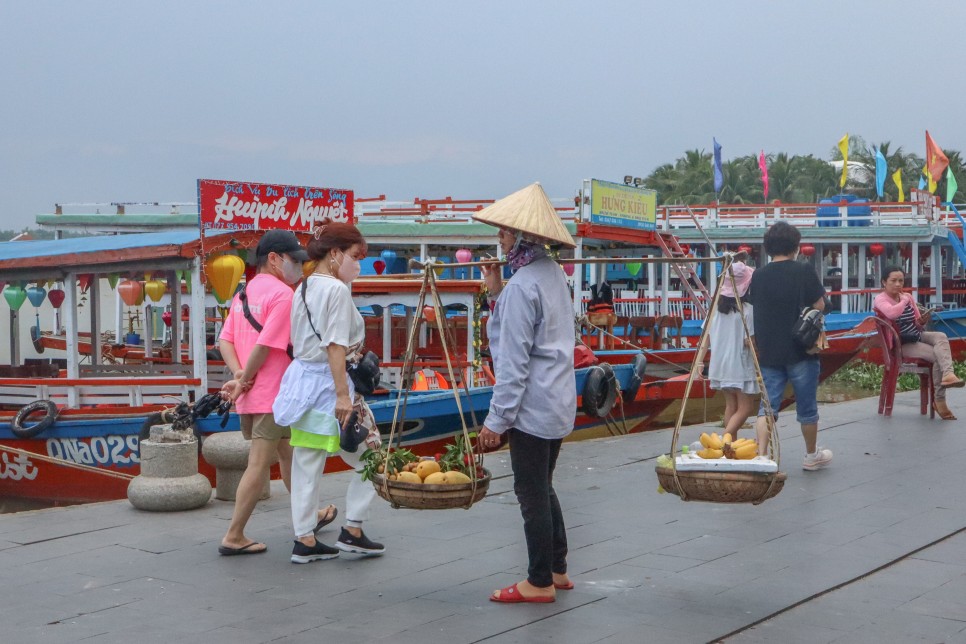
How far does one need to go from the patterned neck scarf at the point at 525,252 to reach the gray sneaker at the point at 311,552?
5.85ft

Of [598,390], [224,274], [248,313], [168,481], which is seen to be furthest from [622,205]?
[248,313]

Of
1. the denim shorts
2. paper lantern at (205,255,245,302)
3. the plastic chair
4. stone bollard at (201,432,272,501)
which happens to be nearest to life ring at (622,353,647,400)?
the plastic chair

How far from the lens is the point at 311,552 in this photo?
5.41 m

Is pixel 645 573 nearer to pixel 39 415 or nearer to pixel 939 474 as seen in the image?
pixel 939 474

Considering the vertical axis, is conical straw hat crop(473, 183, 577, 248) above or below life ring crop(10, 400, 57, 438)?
above

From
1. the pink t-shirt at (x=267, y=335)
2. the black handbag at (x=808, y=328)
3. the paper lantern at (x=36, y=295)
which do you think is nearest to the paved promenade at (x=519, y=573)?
the pink t-shirt at (x=267, y=335)

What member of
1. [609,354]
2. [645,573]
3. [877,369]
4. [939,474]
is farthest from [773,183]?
[645,573]

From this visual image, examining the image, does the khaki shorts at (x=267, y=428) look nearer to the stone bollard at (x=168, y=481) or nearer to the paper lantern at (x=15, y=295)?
the stone bollard at (x=168, y=481)

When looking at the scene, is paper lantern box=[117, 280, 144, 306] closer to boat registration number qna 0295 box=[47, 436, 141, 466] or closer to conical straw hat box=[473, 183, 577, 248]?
boat registration number qna 0295 box=[47, 436, 141, 466]

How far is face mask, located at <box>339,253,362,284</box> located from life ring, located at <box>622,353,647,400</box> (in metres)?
8.65

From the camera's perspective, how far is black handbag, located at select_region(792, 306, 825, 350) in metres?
7.40

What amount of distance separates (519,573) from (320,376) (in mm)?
1330

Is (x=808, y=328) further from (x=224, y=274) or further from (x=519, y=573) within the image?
(x=224, y=274)

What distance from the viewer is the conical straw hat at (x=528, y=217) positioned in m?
4.65
